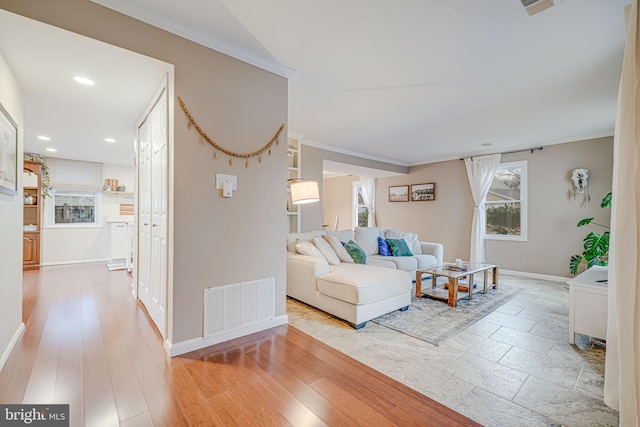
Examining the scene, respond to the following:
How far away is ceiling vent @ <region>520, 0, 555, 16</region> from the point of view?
1.75m

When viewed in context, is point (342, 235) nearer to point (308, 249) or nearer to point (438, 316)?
point (308, 249)

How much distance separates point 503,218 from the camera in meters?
5.55

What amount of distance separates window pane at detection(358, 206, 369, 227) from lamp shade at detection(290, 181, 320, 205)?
15.7 ft

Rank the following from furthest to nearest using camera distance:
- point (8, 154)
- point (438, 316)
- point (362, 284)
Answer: point (438, 316) < point (362, 284) < point (8, 154)

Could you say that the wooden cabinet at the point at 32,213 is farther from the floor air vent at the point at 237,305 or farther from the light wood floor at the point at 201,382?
the floor air vent at the point at 237,305

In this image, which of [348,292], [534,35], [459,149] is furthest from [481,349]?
[459,149]

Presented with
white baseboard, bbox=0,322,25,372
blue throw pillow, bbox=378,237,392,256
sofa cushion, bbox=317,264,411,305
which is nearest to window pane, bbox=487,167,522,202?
blue throw pillow, bbox=378,237,392,256

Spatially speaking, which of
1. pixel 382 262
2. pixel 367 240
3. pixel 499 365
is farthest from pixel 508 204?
pixel 499 365

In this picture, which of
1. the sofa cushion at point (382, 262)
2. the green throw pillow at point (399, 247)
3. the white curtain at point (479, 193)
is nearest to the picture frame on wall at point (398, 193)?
the white curtain at point (479, 193)

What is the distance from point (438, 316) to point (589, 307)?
1.24 m

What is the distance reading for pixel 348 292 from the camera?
273 centimetres

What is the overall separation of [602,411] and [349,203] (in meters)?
6.94

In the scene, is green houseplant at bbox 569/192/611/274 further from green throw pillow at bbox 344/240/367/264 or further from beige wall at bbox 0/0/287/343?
beige wall at bbox 0/0/287/343

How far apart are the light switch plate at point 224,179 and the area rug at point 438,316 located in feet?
6.46
